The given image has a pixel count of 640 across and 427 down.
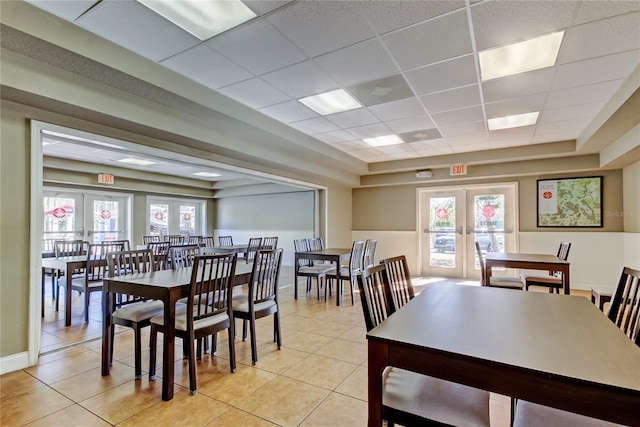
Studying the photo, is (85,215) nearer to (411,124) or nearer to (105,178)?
(105,178)

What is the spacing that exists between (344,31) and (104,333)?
2.94 m

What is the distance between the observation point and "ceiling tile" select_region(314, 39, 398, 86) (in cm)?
259

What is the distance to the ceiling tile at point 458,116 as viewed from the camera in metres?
3.97

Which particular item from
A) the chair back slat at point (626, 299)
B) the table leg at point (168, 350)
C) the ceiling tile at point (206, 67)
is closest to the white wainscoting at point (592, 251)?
the chair back slat at point (626, 299)

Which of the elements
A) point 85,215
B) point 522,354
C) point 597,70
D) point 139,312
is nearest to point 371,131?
point 597,70

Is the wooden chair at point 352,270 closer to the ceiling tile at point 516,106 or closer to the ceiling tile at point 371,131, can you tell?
the ceiling tile at point 371,131

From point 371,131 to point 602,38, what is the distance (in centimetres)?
273

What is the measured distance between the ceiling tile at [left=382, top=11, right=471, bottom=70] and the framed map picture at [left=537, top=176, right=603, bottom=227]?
15.2ft

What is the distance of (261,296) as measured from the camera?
295cm

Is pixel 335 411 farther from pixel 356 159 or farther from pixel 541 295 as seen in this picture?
pixel 356 159

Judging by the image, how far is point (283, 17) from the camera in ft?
7.22

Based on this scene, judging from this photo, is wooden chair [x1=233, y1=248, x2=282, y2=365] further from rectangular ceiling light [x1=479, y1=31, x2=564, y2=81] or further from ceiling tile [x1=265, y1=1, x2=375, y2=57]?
rectangular ceiling light [x1=479, y1=31, x2=564, y2=81]

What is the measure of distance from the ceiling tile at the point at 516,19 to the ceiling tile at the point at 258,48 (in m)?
1.36

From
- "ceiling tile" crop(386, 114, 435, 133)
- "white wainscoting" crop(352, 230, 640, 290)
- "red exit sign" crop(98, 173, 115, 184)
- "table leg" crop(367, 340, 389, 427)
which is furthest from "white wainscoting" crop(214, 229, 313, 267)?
"table leg" crop(367, 340, 389, 427)
